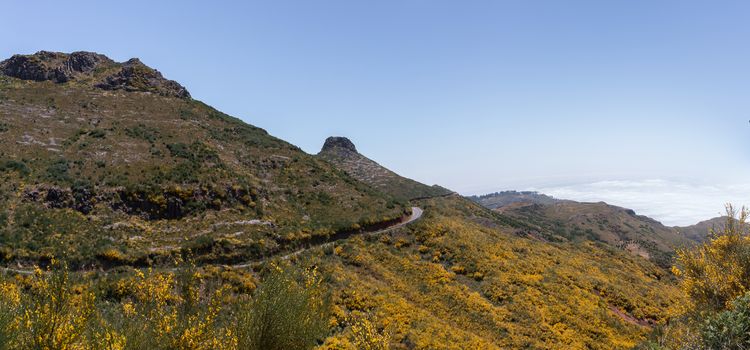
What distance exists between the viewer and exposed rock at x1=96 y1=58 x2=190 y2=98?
7281 centimetres

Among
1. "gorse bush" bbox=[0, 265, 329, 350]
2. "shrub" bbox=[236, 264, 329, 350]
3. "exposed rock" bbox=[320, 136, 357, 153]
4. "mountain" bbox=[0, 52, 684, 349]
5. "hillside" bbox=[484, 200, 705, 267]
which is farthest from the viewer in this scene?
"hillside" bbox=[484, 200, 705, 267]

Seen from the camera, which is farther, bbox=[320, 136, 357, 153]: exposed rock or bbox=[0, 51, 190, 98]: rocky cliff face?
bbox=[320, 136, 357, 153]: exposed rock

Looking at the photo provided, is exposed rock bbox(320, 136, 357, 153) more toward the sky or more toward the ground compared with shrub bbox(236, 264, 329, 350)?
more toward the sky

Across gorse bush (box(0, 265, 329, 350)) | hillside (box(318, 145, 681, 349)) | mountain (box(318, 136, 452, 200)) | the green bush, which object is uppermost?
mountain (box(318, 136, 452, 200))

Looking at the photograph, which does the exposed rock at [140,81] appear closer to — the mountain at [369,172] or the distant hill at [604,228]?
the mountain at [369,172]

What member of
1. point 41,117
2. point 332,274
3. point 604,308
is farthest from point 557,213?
point 41,117

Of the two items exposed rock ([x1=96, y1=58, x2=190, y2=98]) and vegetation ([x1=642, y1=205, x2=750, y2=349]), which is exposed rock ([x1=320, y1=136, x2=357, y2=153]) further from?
vegetation ([x1=642, y1=205, x2=750, y2=349])

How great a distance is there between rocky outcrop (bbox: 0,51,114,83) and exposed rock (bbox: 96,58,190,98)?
20.9 ft

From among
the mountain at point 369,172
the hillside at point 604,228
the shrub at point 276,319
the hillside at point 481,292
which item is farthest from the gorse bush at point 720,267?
the hillside at point 604,228

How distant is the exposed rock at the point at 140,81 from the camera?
239 ft

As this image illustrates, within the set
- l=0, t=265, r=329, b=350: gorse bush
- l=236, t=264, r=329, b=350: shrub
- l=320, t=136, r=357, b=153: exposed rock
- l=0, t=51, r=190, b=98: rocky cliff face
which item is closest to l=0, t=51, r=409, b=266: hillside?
l=0, t=51, r=190, b=98: rocky cliff face

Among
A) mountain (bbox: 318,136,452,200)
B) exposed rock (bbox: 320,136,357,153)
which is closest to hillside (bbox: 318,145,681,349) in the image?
mountain (bbox: 318,136,452,200)

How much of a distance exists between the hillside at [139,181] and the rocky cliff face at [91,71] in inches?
12.2

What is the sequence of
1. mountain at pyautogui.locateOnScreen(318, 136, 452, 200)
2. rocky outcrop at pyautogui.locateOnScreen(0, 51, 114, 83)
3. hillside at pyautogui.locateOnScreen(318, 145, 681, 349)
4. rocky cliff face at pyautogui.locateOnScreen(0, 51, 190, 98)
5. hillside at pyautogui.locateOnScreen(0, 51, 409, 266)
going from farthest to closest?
mountain at pyautogui.locateOnScreen(318, 136, 452, 200) < rocky cliff face at pyautogui.locateOnScreen(0, 51, 190, 98) < rocky outcrop at pyautogui.locateOnScreen(0, 51, 114, 83) < hillside at pyautogui.locateOnScreen(0, 51, 409, 266) < hillside at pyautogui.locateOnScreen(318, 145, 681, 349)
